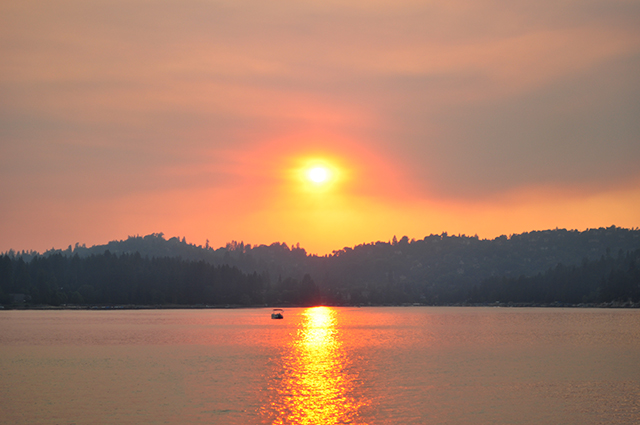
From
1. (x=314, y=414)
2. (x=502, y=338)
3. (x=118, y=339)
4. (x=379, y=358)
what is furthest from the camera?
(x=502, y=338)

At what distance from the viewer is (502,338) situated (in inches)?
5226

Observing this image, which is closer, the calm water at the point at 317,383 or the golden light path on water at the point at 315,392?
the golden light path on water at the point at 315,392

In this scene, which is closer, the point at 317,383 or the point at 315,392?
the point at 315,392

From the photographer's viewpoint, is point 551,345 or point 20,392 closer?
point 20,392

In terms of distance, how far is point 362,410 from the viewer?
51.7 meters

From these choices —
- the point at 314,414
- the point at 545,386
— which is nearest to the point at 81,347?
the point at 314,414

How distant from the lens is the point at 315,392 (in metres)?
60.8

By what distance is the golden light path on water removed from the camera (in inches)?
1930

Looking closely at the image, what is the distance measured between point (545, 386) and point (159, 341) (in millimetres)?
77837

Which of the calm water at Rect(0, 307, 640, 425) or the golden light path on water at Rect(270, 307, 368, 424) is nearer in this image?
the golden light path on water at Rect(270, 307, 368, 424)

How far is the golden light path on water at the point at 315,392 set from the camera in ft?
161

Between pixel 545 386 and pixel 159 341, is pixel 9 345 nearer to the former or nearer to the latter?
pixel 159 341

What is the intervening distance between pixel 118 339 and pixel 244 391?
2818 inches

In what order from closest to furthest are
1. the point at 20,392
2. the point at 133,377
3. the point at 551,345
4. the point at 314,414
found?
the point at 314,414
the point at 20,392
the point at 133,377
the point at 551,345
